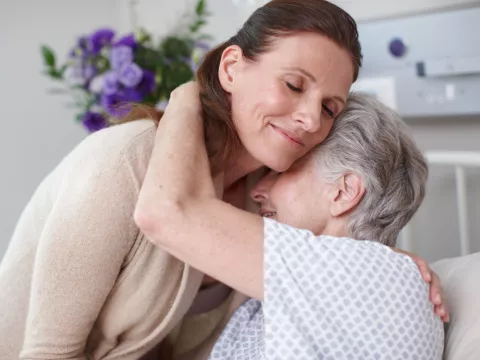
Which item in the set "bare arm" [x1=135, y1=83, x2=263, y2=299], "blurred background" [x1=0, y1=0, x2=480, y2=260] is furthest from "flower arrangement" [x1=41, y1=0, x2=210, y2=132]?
"bare arm" [x1=135, y1=83, x2=263, y2=299]

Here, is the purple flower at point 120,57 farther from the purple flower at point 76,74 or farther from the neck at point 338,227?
the neck at point 338,227

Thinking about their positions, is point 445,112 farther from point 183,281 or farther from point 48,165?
point 48,165

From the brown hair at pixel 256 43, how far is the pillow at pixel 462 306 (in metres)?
0.42

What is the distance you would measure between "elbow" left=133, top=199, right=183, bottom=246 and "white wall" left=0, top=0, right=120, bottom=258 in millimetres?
1329

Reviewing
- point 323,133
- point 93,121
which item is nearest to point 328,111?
point 323,133

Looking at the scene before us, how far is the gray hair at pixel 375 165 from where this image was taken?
1.09 meters

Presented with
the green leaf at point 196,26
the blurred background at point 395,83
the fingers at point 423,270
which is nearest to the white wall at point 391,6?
the blurred background at point 395,83

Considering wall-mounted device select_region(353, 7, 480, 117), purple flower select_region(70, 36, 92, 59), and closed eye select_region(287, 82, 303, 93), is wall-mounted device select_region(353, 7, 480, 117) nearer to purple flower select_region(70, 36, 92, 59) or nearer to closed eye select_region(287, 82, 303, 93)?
closed eye select_region(287, 82, 303, 93)

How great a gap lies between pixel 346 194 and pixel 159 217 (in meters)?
0.39

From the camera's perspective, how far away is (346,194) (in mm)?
1096

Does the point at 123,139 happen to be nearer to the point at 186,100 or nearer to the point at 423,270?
the point at 186,100

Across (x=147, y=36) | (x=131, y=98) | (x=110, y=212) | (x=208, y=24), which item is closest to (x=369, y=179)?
(x=110, y=212)

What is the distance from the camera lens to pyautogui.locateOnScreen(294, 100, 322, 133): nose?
1010mm

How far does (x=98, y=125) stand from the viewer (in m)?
1.78
